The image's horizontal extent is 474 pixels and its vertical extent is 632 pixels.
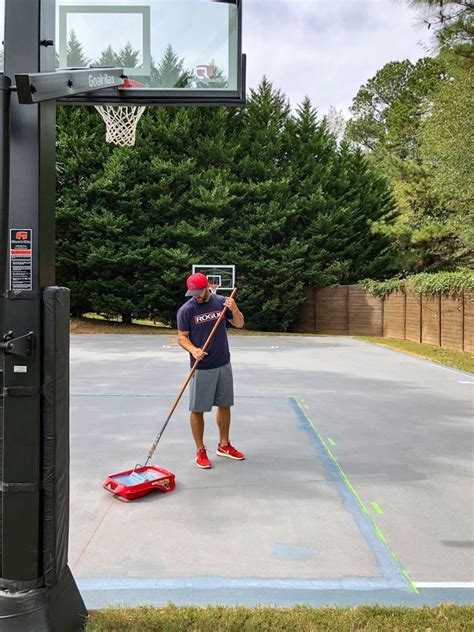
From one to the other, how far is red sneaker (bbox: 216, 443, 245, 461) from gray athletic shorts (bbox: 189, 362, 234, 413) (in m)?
0.48

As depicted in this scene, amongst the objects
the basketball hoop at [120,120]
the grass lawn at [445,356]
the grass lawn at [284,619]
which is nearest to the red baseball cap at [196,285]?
the grass lawn at [284,619]

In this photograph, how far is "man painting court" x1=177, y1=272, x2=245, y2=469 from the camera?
4633 millimetres

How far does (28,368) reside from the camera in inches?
86.5

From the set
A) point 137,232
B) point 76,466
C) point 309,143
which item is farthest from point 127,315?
point 76,466

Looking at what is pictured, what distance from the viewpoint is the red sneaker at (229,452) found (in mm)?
4938

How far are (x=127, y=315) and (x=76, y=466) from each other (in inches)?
814

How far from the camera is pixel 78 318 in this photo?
81.7 ft

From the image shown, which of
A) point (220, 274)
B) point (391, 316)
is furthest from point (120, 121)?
point (220, 274)

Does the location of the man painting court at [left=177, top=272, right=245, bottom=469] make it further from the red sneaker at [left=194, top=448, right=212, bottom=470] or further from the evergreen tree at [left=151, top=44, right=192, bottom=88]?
the evergreen tree at [left=151, top=44, right=192, bottom=88]

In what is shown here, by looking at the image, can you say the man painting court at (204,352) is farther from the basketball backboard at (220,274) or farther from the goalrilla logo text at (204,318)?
the basketball backboard at (220,274)

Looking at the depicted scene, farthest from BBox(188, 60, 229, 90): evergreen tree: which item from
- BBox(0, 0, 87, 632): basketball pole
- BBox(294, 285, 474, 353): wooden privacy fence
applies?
BBox(294, 285, 474, 353): wooden privacy fence

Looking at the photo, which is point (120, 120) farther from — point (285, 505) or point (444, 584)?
point (444, 584)

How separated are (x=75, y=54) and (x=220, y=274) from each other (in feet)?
68.3

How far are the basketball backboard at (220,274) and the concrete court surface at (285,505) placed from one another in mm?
16102
